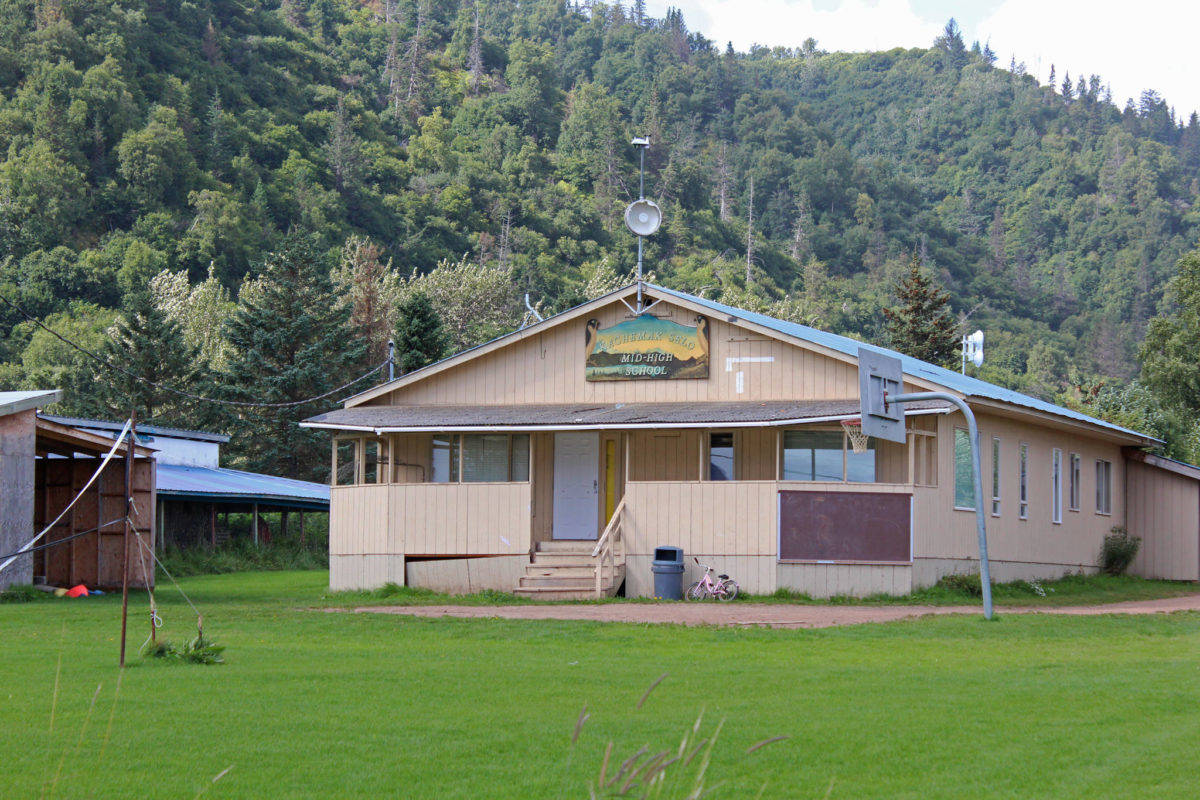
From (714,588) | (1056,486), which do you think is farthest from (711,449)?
(1056,486)

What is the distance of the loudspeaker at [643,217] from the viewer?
91.5 ft

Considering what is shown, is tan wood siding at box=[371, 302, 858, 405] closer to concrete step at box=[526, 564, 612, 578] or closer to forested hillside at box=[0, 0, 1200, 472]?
concrete step at box=[526, 564, 612, 578]

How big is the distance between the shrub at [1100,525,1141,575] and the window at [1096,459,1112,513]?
0.72 metres

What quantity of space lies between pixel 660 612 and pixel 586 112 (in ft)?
376

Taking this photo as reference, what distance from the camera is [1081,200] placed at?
153 metres

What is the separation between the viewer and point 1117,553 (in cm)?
3272

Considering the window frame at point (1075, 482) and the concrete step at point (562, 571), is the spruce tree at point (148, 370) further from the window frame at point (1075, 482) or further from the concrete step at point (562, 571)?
the window frame at point (1075, 482)

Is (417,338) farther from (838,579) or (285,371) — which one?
(838,579)

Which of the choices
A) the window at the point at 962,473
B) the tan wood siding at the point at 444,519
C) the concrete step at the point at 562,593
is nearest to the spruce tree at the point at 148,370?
the tan wood siding at the point at 444,519

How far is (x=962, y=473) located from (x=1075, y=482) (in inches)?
258

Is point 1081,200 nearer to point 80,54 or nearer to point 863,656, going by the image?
point 80,54

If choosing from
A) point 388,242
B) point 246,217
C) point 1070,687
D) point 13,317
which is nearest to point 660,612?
point 1070,687

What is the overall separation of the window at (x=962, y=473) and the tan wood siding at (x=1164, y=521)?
9.33 meters

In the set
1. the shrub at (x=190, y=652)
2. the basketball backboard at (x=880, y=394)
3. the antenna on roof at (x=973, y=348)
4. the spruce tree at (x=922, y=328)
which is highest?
the spruce tree at (x=922, y=328)
